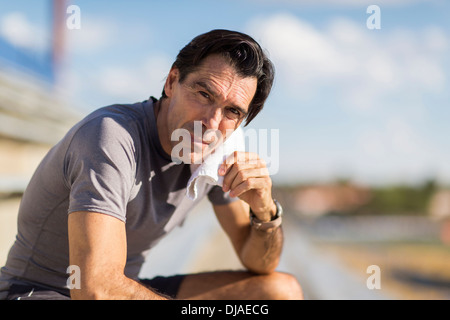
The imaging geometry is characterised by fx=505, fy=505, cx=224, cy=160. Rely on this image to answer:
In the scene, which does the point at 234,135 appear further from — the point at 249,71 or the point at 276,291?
the point at 276,291

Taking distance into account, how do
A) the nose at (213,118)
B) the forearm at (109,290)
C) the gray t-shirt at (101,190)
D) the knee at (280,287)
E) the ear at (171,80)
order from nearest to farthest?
1. the forearm at (109,290)
2. the gray t-shirt at (101,190)
3. the nose at (213,118)
4. the ear at (171,80)
5. the knee at (280,287)

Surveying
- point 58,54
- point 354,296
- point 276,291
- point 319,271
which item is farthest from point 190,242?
point 58,54

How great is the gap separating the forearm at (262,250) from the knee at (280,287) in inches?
2.2

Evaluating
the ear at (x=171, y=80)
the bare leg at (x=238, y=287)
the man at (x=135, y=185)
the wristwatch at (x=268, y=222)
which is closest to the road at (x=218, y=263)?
the bare leg at (x=238, y=287)

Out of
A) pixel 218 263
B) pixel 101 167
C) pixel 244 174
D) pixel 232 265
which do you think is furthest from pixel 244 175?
pixel 218 263

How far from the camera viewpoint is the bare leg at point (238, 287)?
2428 millimetres

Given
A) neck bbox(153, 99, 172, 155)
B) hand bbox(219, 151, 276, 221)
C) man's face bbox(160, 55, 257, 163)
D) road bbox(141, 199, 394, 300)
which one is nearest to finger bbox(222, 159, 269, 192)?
hand bbox(219, 151, 276, 221)

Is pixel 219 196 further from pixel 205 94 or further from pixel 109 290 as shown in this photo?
pixel 109 290

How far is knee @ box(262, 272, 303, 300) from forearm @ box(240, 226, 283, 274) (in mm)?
55

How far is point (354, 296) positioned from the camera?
311 cm

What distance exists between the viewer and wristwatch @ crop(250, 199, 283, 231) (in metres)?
2.44

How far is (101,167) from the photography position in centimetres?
170

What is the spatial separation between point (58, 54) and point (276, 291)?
1742 cm

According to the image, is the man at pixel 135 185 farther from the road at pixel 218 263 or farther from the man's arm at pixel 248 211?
the road at pixel 218 263
